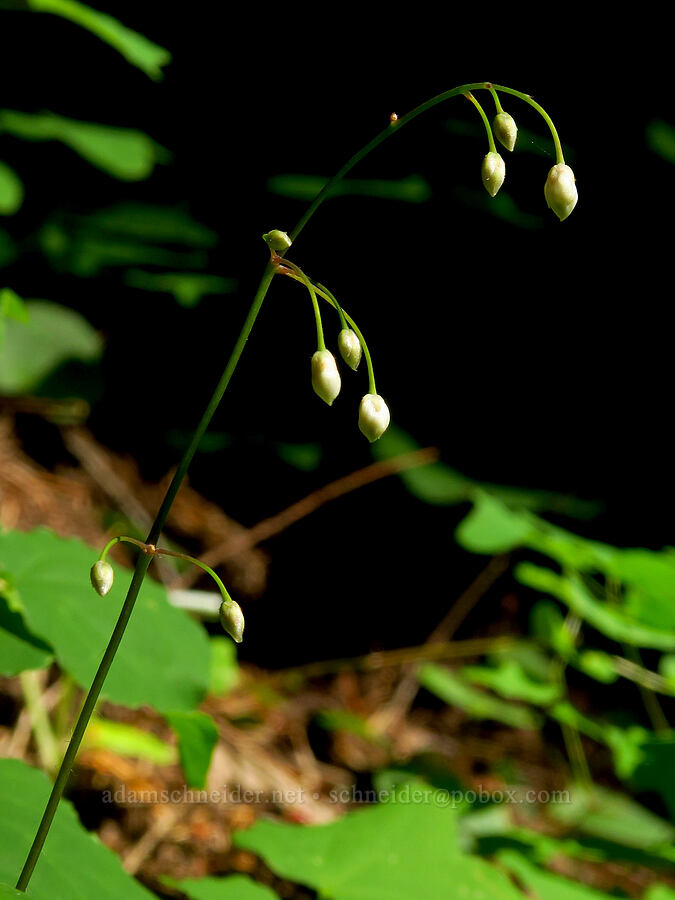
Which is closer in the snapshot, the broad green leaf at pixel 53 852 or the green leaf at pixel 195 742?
the broad green leaf at pixel 53 852

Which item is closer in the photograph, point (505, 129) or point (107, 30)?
point (505, 129)

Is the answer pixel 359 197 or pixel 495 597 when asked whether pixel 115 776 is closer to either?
pixel 495 597

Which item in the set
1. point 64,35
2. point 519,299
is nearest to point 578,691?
point 519,299

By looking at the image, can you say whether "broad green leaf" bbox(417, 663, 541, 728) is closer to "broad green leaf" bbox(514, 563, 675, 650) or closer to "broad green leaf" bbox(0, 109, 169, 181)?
"broad green leaf" bbox(514, 563, 675, 650)

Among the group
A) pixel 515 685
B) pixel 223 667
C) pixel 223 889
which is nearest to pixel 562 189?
pixel 223 889

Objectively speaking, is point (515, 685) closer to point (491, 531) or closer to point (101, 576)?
point (491, 531)

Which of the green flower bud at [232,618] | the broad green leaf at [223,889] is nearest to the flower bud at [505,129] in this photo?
the green flower bud at [232,618]

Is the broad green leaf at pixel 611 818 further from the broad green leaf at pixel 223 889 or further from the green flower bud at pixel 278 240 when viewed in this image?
the green flower bud at pixel 278 240
